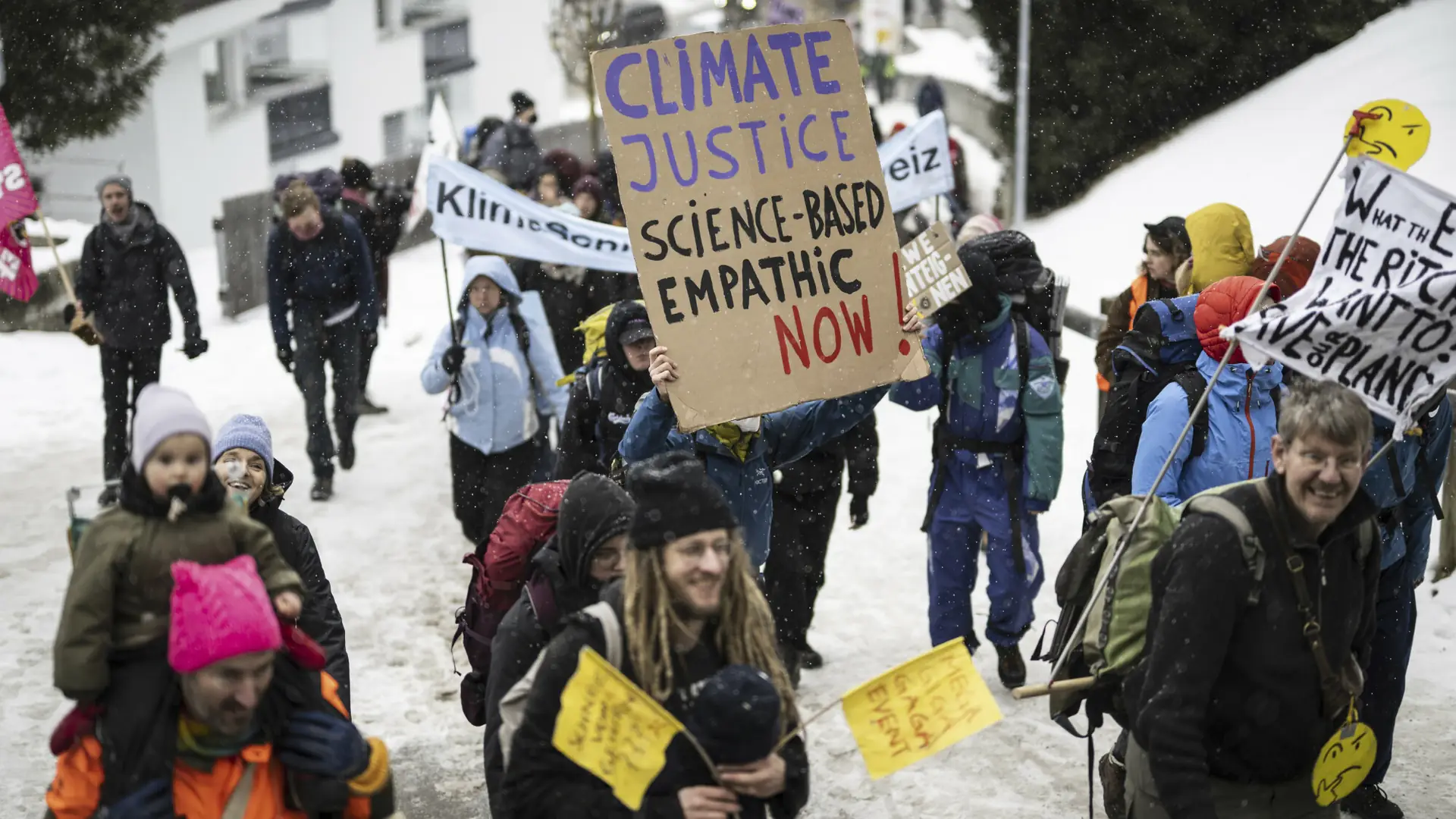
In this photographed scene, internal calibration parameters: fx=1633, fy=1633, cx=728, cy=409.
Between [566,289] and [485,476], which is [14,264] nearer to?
[485,476]

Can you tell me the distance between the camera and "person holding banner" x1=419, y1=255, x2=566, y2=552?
856 centimetres

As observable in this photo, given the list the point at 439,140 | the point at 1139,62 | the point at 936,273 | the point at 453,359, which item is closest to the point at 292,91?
the point at 439,140

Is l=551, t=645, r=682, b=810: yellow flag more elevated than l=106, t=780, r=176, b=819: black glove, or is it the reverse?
l=551, t=645, r=682, b=810: yellow flag

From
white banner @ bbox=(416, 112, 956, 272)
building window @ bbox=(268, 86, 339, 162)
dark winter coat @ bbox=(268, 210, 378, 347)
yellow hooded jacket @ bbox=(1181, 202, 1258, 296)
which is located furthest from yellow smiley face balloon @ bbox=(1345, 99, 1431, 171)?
building window @ bbox=(268, 86, 339, 162)

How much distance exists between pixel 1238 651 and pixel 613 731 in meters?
1.45

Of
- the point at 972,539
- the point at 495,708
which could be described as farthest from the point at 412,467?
the point at 495,708

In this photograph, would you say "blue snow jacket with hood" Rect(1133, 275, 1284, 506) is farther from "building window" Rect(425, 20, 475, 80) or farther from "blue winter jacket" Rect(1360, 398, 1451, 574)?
"building window" Rect(425, 20, 475, 80)

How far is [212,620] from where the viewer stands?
3.16 meters

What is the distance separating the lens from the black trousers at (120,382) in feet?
34.1

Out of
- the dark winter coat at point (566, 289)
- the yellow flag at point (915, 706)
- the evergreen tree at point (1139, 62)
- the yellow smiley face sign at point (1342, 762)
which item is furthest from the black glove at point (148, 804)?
the evergreen tree at point (1139, 62)

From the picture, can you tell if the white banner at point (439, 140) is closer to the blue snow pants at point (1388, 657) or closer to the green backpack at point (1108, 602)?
the blue snow pants at point (1388, 657)

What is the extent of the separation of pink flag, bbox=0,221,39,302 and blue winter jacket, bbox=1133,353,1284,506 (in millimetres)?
6727

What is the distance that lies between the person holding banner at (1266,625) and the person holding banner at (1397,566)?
6.02ft

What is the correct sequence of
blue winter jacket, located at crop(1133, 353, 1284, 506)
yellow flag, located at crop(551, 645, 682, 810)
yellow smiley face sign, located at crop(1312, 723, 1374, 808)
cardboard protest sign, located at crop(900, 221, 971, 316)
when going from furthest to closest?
Answer: cardboard protest sign, located at crop(900, 221, 971, 316) → blue winter jacket, located at crop(1133, 353, 1284, 506) → yellow smiley face sign, located at crop(1312, 723, 1374, 808) → yellow flag, located at crop(551, 645, 682, 810)
